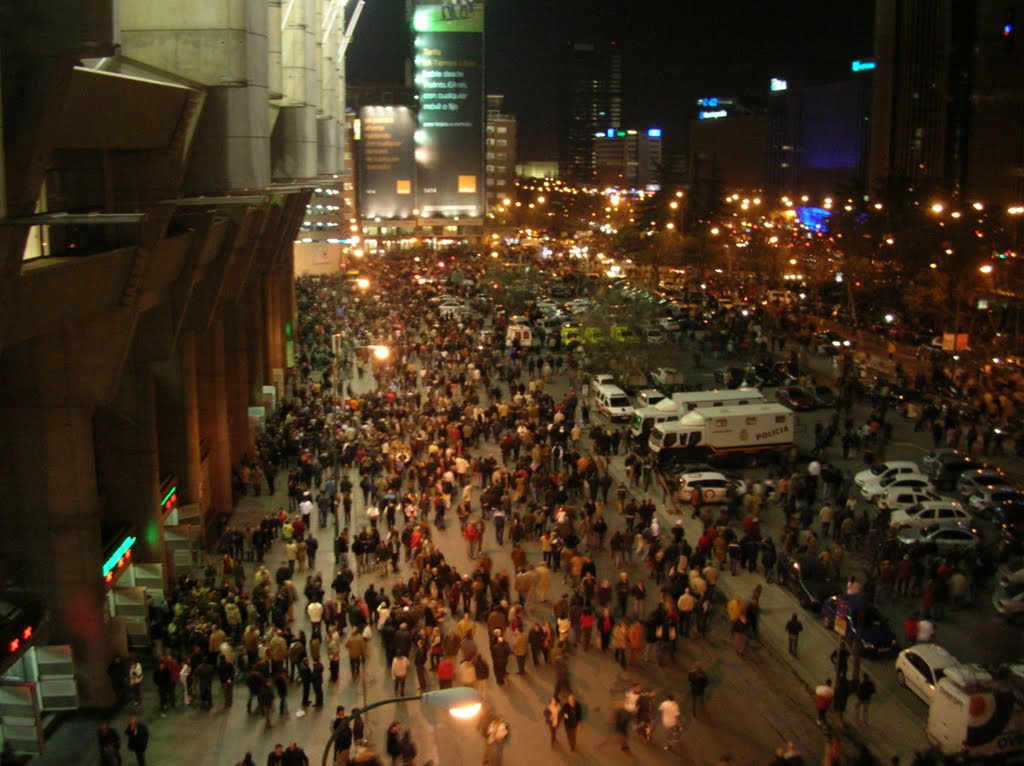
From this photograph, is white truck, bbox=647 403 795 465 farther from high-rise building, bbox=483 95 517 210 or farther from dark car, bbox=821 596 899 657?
high-rise building, bbox=483 95 517 210

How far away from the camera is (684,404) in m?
30.5

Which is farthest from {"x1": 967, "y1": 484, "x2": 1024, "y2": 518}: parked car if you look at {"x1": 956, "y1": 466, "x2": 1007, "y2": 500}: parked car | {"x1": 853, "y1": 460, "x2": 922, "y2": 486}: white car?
{"x1": 853, "y1": 460, "x2": 922, "y2": 486}: white car

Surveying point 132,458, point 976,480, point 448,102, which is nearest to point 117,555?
point 132,458

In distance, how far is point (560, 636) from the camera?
58.2ft

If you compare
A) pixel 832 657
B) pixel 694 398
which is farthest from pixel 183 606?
pixel 694 398

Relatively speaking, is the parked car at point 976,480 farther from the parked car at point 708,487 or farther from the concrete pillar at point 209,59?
the concrete pillar at point 209,59

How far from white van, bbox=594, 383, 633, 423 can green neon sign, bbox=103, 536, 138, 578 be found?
19.3 m

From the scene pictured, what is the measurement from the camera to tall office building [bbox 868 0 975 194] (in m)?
79.2

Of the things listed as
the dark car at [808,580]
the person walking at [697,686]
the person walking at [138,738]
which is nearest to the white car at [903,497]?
the dark car at [808,580]

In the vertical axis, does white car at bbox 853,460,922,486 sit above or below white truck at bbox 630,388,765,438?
below

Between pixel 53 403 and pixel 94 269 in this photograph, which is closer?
pixel 94 269

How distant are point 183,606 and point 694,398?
16807mm

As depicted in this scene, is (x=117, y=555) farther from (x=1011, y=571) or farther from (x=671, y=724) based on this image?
(x=1011, y=571)

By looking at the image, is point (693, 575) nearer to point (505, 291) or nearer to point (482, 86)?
point (505, 291)
